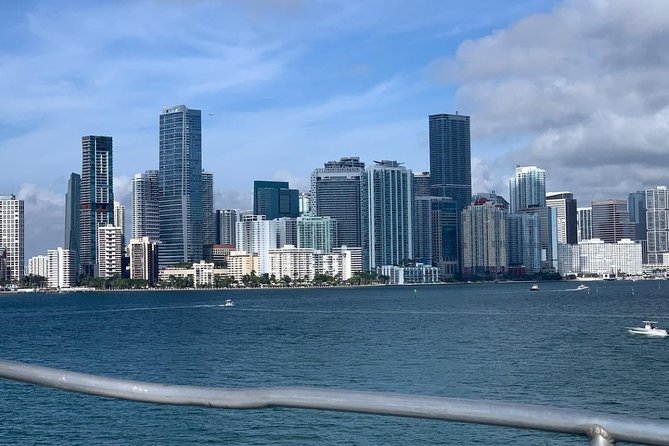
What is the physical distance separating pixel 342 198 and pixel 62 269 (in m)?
54.6

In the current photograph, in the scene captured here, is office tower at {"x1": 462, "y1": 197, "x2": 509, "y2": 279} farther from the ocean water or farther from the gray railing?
the gray railing

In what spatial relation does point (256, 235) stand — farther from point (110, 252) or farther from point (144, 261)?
point (144, 261)

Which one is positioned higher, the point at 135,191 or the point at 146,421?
the point at 135,191

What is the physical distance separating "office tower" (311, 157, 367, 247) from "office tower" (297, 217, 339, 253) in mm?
3083

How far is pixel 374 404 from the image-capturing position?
1565 mm

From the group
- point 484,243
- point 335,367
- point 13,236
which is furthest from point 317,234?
point 335,367

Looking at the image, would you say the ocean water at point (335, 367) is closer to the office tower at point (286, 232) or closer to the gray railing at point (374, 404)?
the gray railing at point (374, 404)

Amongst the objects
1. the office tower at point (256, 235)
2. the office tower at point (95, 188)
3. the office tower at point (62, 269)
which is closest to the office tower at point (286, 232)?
the office tower at point (256, 235)

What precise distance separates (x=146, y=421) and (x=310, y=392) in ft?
54.8

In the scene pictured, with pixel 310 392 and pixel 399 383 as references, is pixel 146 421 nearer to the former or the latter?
pixel 399 383

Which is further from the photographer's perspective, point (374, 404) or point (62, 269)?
point (62, 269)

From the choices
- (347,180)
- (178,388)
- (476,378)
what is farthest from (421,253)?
(178,388)

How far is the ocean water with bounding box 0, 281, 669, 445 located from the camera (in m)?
16.0

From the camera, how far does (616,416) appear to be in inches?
54.9
